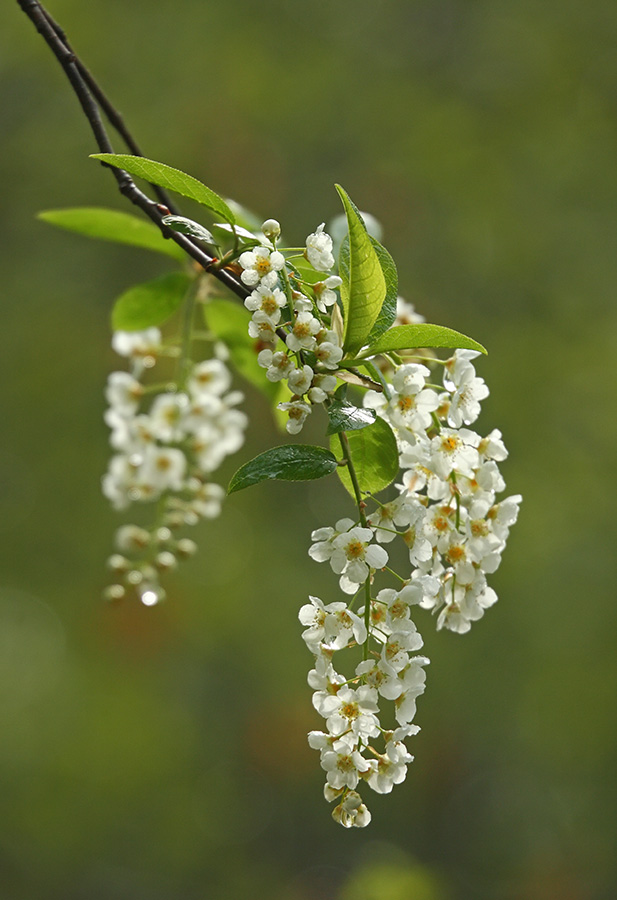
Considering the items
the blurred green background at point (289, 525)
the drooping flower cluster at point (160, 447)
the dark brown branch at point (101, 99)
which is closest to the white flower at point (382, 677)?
the dark brown branch at point (101, 99)

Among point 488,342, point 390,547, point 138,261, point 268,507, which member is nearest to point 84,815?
point 268,507

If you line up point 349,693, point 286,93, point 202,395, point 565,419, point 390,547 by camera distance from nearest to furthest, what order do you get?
point 349,693 → point 202,395 → point 390,547 → point 565,419 → point 286,93

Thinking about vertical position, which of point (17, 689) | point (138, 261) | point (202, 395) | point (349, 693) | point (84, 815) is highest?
point (138, 261)

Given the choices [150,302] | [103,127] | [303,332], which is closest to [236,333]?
[150,302]

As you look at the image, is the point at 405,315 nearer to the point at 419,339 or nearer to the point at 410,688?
the point at 419,339

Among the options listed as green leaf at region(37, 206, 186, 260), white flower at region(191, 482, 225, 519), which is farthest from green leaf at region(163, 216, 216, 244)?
white flower at region(191, 482, 225, 519)

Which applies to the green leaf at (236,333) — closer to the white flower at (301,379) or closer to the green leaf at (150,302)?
the green leaf at (150,302)

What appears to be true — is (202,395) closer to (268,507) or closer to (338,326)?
(338,326)

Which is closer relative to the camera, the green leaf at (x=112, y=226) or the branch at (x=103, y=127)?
the branch at (x=103, y=127)
